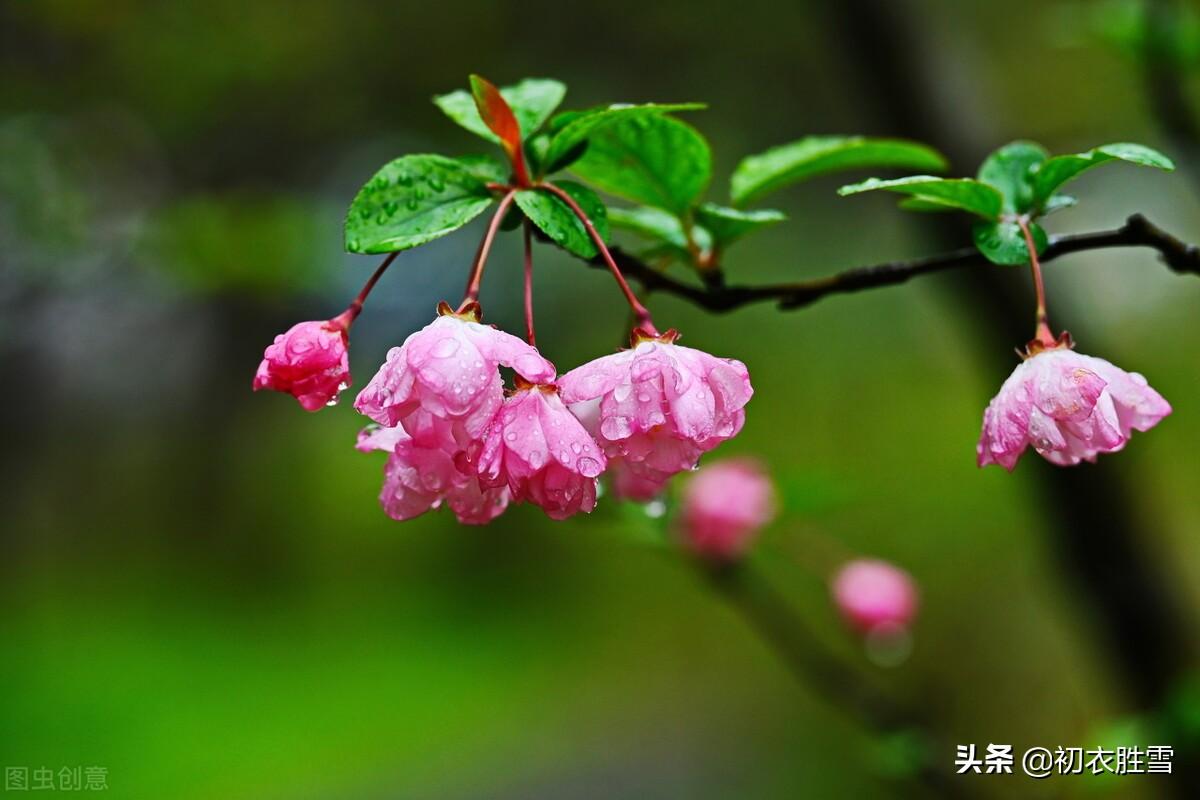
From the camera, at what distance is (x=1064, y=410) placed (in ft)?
1.86

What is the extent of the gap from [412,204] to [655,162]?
7.5 inches

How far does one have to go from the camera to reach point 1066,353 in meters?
0.58

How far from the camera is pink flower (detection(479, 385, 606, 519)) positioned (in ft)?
1.77

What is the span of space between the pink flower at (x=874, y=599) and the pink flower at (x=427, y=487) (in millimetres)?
1180

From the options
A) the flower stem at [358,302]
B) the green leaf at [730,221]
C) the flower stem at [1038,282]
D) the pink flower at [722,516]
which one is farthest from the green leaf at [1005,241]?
the pink flower at [722,516]

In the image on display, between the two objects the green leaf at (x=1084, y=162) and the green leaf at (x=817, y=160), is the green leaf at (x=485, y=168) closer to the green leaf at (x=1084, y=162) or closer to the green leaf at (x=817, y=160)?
the green leaf at (x=817, y=160)

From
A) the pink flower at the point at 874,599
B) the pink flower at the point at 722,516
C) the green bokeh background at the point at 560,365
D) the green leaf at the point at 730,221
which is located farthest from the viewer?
the green bokeh background at the point at 560,365

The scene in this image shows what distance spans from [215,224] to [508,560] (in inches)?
184

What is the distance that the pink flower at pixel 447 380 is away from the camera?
1.74ft

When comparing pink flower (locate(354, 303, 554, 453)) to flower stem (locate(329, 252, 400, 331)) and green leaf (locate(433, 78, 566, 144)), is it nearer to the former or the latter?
flower stem (locate(329, 252, 400, 331))

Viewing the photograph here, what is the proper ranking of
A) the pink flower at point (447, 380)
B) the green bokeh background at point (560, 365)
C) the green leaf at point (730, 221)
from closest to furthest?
the pink flower at point (447, 380) → the green leaf at point (730, 221) → the green bokeh background at point (560, 365)

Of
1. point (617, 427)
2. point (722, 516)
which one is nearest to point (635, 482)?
point (617, 427)

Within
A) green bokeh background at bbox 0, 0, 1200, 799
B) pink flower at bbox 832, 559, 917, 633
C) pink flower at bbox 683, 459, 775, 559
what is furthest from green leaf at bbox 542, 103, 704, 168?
pink flower at bbox 832, 559, 917, 633

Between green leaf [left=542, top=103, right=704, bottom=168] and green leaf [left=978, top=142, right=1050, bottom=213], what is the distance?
0.24 meters
